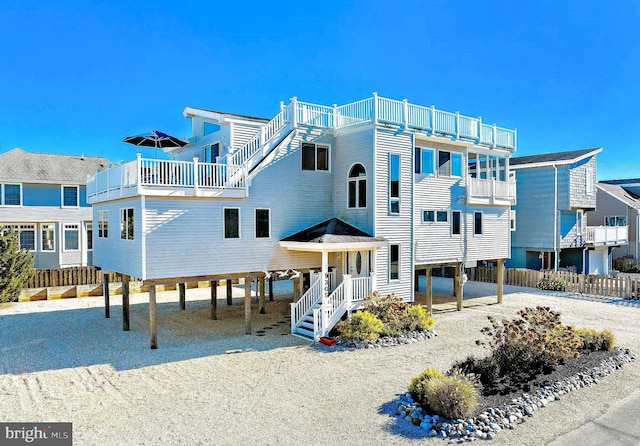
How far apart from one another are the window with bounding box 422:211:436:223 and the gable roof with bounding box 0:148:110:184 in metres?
22.8

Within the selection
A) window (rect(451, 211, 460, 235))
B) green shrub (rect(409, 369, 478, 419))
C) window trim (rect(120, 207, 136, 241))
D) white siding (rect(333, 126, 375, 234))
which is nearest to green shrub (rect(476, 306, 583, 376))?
green shrub (rect(409, 369, 478, 419))

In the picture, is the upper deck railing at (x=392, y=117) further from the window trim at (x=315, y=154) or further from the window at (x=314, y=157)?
the window at (x=314, y=157)

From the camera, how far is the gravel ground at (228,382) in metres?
8.42

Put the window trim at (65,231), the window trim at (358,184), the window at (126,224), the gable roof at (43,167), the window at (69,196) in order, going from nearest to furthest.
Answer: the window at (126,224) < the window trim at (358,184) < the gable roof at (43,167) < the window trim at (65,231) < the window at (69,196)

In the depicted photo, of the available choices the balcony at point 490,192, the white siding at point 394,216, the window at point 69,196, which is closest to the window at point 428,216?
the white siding at point 394,216

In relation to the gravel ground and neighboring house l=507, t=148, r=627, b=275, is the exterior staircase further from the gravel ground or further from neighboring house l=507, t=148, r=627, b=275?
neighboring house l=507, t=148, r=627, b=275

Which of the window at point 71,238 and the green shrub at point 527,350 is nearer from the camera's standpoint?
the green shrub at point 527,350

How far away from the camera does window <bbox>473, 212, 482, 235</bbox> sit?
2099 cm

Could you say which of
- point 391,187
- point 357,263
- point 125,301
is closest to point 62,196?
point 125,301

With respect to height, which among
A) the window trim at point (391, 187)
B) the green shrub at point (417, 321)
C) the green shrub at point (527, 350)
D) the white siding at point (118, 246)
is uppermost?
the window trim at point (391, 187)

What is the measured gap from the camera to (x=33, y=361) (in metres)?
13.1

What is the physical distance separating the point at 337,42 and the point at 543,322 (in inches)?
829

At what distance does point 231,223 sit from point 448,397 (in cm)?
956

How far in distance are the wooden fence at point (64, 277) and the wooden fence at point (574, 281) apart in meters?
24.2
